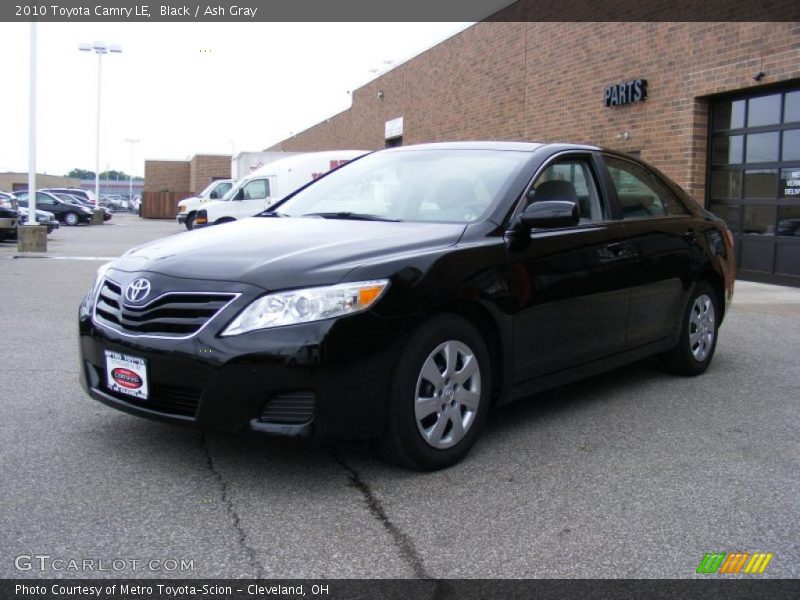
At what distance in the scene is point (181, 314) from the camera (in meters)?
3.63

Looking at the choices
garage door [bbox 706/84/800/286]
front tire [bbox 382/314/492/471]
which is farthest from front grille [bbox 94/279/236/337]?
garage door [bbox 706/84/800/286]

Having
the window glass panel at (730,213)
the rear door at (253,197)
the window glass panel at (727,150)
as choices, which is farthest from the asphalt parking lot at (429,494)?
the rear door at (253,197)

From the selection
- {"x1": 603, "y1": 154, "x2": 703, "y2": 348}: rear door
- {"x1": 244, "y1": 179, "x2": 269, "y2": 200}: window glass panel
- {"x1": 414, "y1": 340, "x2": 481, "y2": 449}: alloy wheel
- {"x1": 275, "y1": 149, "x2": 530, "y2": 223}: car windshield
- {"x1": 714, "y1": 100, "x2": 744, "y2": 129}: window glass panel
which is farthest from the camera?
{"x1": 244, "y1": 179, "x2": 269, "y2": 200}: window glass panel

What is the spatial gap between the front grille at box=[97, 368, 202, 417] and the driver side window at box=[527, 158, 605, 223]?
84.3 inches

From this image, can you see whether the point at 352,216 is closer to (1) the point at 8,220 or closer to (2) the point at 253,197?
(2) the point at 253,197

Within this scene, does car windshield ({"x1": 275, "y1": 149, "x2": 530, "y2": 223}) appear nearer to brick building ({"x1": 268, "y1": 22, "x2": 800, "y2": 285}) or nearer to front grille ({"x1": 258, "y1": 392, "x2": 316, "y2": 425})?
front grille ({"x1": 258, "y1": 392, "x2": 316, "y2": 425})

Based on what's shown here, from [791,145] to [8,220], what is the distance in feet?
57.5

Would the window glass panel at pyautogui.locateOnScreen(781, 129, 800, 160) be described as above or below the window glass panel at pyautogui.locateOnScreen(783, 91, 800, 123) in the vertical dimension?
below

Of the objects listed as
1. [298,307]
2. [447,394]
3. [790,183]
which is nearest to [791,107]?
[790,183]

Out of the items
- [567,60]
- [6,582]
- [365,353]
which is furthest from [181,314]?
[567,60]

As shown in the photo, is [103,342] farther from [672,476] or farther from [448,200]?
[672,476]

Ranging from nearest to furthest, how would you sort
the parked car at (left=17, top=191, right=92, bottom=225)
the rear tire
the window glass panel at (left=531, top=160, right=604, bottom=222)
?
the window glass panel at (left=531, top=160, right=604, bottom=222) < the rear tire < the parked car at (left=17, top=191, right=92, bottom=225)

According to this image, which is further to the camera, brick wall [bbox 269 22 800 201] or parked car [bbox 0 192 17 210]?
parked car [bbox 0 192 17 210]

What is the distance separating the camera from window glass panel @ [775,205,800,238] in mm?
11578
